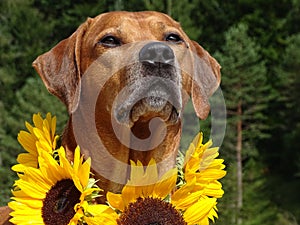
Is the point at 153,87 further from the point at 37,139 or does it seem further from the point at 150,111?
the point at 37,139

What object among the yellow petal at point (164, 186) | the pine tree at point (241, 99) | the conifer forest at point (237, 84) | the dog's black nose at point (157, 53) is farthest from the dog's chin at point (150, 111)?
the pine tree at point (241, 99)

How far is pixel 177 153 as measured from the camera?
3.96m

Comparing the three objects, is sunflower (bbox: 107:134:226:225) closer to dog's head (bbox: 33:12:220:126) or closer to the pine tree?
dog's head (bbox: 33:12:220:126)

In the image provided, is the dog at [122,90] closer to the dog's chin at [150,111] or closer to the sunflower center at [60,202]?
the dog's chin at [150,111]

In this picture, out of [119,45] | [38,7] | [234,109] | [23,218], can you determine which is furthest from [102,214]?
[38,7]

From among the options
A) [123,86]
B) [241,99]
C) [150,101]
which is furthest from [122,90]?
[241,99]

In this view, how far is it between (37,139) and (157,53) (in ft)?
3.35

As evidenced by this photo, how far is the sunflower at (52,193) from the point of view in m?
3.56

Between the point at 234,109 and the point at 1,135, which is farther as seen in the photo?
the point at 234,109

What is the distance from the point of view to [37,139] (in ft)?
13.1

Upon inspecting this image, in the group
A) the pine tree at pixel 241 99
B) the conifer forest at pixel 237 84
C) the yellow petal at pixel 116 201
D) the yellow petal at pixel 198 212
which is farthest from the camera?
the pine tree at pixel 241 99

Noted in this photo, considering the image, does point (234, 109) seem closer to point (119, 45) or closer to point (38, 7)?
point (38, 7)

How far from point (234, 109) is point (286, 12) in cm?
1060

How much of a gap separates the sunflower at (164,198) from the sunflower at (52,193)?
0.12 m
